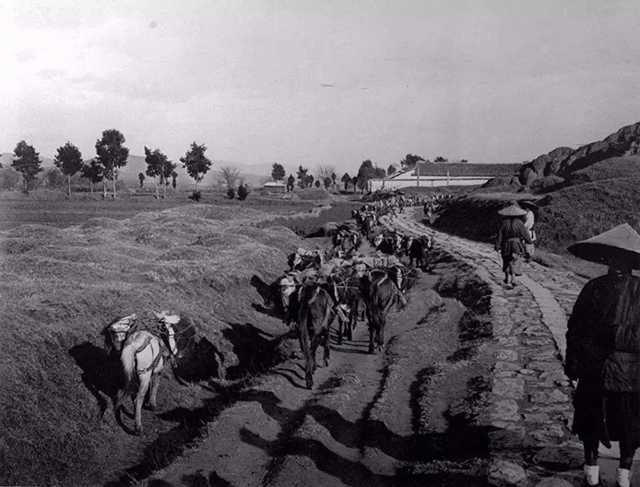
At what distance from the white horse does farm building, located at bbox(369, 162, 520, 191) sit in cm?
9203

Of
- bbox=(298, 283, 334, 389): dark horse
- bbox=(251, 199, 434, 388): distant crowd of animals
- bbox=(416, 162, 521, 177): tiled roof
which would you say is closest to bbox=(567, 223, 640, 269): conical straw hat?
bbox=(298, 283, 334, 389): dark horse

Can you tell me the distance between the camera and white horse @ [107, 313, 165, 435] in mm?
8836

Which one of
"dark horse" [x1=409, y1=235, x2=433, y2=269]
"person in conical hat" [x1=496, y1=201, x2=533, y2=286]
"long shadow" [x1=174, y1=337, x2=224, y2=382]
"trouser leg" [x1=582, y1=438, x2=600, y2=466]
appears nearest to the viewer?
"trouser leg" [x1=582, y1=438, x2=600, y2=466]

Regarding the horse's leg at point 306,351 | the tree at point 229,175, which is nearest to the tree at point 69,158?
the tree at point 229,175

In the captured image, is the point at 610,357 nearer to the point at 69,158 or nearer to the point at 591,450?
the point at 591,450

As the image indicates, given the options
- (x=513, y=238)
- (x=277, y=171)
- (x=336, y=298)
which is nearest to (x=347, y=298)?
(x=336, y=298)

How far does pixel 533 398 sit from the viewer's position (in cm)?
786

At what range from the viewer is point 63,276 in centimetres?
1580

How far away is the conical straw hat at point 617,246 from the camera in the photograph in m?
5.00

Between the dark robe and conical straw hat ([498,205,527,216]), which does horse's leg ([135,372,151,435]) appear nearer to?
conical straw hat ([498,205,527,216])

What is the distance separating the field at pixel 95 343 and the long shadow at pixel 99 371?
2 cm

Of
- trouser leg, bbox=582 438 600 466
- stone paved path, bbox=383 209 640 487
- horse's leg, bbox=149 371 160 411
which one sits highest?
trouser leg, bbox=582 438 600 466

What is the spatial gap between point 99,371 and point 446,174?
311 feet

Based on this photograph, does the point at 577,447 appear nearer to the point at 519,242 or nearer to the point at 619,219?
the point at 519,242
